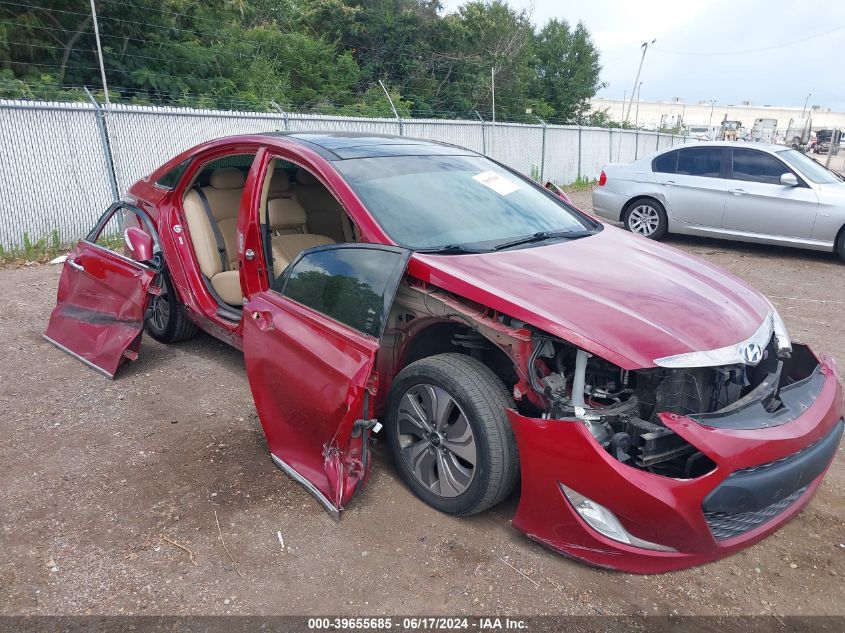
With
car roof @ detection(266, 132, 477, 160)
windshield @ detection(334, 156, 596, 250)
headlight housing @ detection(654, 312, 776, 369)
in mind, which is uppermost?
car roof @ detection(266, 132, 477, 160)

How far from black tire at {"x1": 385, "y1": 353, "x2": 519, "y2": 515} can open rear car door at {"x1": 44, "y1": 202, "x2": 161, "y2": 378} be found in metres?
2.20

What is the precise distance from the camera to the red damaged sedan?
88.7 inches

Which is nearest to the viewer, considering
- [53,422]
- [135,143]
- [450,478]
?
[450,478]

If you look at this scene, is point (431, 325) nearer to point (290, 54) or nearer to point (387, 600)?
point (387, 600)

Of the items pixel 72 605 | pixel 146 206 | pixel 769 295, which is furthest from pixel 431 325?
pixel 769 295

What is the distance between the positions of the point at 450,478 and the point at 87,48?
1514 centimetres

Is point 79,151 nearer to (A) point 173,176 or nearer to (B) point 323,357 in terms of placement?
(A) point 173,176

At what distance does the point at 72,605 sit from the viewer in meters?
2.29

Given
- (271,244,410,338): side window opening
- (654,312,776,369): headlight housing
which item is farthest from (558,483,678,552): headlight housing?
(271,244,410,338): side window opening

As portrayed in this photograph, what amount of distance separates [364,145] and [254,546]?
2239 millimetres

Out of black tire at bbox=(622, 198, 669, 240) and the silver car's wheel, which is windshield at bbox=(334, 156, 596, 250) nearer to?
the silver car's wheel

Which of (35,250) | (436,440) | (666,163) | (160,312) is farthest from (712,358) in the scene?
(35,250)

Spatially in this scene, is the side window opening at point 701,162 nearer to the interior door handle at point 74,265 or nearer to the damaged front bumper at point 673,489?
the damaged front bumper at point 673,489


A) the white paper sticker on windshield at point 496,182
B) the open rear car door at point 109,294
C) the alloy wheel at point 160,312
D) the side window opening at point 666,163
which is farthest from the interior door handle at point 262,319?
the side window opening at point 666,163
